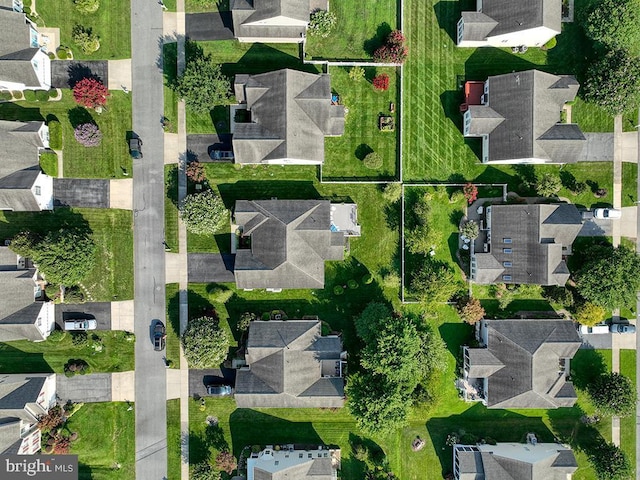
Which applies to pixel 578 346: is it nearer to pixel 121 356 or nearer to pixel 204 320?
pixel 204 320

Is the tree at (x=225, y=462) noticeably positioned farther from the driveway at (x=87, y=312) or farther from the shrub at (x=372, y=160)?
the shrub at (x=372, y=160)

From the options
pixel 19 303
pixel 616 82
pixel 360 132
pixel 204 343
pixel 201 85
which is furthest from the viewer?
pixel 360 132

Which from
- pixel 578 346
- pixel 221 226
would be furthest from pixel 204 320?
pixel 578 346

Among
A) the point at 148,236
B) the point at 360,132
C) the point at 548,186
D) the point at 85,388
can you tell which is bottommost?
the point at 85,388

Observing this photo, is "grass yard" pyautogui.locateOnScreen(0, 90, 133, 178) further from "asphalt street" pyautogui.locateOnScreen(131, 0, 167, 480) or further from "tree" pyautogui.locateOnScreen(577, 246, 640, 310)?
"tree" pyautogui.locateOnScreen(577, 246, 640, 310)

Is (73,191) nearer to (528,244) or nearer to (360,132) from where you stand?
(360,132)

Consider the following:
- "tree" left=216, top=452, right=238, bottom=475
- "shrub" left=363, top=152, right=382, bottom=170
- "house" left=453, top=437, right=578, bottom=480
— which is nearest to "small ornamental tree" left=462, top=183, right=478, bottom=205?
"shrub" left=363, top=152, right=382, bottom=170

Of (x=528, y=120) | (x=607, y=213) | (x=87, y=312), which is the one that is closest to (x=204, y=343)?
(x=87, y=312)
